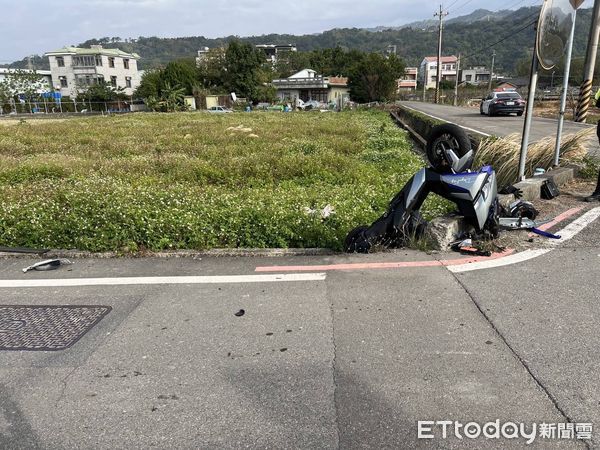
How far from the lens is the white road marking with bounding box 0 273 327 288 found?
4008mm

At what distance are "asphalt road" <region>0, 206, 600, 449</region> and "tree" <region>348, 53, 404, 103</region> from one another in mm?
45732

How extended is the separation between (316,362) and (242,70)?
225ft

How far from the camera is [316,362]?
2.76m

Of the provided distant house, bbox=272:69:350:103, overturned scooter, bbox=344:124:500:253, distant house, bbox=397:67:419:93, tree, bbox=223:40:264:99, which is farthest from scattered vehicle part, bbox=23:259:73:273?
distant house, bbox=397:67:419:93

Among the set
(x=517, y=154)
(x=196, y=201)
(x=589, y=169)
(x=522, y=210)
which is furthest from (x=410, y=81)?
(x=196, y=201)

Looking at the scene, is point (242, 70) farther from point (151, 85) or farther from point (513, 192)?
point (513, 192)

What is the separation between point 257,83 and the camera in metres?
66.3

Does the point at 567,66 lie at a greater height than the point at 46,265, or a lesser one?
greater

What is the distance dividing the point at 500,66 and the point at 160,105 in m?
91.3

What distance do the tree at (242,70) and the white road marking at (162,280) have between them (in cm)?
6448

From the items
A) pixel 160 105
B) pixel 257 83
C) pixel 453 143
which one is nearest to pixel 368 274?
pixel 453 143

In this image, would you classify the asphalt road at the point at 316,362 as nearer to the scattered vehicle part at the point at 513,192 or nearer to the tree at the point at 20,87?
the scattered vehicle part at the point at 513,192

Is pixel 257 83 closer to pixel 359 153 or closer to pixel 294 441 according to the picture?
pixel 359 153

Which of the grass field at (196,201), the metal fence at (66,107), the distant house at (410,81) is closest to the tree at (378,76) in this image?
the metal fence at (66,107)
